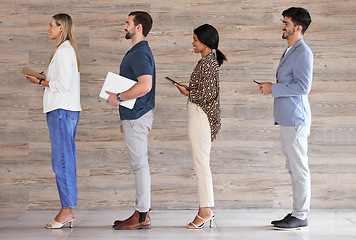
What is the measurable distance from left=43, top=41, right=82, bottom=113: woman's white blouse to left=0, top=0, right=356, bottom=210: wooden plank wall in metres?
0.73

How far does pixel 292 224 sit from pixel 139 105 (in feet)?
4.51

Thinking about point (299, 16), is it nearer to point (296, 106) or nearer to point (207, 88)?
point (296, 106)

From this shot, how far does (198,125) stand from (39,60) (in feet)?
5.31

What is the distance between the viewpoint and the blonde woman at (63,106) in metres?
3.41

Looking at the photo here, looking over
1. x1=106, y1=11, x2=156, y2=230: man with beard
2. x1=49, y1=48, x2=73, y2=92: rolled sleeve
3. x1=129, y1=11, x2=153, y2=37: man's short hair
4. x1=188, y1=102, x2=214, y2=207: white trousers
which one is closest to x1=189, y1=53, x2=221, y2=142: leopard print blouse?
x1=188, y1=102, x2=214, y2=207: white trousers

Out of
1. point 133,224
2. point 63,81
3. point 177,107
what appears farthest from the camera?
point 177,107

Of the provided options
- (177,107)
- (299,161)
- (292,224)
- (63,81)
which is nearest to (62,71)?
(63,81)

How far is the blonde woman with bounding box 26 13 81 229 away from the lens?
11.2 feet

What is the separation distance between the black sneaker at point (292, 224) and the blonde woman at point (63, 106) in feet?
4.88

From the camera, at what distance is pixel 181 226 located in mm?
3629

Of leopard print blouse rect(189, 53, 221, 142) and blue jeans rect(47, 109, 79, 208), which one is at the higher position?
leopard print blouse rect(189, 53, 221, 142)

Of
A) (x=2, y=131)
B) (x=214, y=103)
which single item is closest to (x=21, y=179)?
(x=2, y=131)

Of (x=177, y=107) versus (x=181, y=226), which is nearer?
(x=181, y=226)

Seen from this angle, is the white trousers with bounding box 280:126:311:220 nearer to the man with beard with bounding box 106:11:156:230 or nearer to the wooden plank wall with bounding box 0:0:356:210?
the wooden plank wall with bounding box 0:0:356:210
